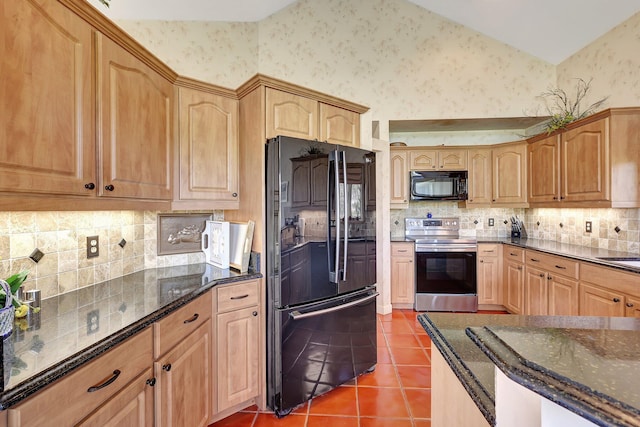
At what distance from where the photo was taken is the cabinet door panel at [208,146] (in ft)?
6.40

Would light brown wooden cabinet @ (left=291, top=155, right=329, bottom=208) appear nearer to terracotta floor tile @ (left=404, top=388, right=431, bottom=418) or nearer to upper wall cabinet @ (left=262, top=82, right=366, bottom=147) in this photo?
upper wall cabinet @ (left=262, top=82, right=366, bottom=147)

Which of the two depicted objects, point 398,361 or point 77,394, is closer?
point 77,394

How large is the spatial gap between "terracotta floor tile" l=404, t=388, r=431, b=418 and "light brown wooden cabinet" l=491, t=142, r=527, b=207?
278 cm

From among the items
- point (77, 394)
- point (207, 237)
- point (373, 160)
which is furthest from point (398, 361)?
point (77, 394)

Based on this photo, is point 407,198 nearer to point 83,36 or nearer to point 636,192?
point 636,192

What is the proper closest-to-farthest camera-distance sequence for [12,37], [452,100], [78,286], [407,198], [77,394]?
1. [77,394]
2. [12,37]
3. [78,286]
4. [452,100]
5. [407,198]

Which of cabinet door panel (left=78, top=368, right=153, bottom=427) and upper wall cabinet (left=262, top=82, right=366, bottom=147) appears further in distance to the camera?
upper wall cabinet (left=262, top=82, right=366, bottom=147)

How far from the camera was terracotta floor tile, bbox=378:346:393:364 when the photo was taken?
8.62 feet

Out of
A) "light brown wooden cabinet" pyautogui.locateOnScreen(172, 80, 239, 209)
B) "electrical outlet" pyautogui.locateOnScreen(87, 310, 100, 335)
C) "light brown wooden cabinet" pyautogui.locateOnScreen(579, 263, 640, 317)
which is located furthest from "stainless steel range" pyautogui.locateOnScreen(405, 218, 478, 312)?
"electrical outlet" pyautogui.locateOnScreen(87, 310, 100, 335)

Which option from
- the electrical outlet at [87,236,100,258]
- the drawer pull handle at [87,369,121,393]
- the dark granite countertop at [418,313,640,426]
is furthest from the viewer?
the electrical outlet at [87,236,100,258]

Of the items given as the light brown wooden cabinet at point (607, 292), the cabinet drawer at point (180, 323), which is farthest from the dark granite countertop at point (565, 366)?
the light brown wooden cabinet at point (607, 292)

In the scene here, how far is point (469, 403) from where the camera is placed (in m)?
0.78

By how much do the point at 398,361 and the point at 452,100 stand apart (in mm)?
3116

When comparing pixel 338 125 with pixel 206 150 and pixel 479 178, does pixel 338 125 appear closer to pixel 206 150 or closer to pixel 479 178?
pixel 206 150
